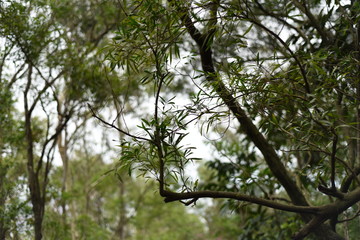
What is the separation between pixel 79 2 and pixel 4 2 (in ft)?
6.09

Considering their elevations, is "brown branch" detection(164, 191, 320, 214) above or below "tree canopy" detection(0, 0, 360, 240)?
below

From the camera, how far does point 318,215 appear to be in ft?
6.95

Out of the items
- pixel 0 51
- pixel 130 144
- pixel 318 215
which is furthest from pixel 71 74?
pixel 318 215

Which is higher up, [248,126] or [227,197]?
[248,126]

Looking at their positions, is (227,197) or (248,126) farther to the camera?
(248,126)

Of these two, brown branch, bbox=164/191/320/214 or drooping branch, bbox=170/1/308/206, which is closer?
brown branch, bbox=164/191/320/214

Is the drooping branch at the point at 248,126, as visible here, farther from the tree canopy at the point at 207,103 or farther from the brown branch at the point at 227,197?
the brown branch at the point at 227,197

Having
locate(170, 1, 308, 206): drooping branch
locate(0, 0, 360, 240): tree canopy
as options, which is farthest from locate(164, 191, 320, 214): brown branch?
locate(170, 1, 308, 206): drooping branch

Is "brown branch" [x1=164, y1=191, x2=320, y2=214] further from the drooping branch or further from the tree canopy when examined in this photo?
the drooping branch

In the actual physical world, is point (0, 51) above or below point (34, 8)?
below

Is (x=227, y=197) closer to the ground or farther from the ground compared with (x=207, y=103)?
closer to the ground

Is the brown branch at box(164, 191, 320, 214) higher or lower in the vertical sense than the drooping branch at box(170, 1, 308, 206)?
lower

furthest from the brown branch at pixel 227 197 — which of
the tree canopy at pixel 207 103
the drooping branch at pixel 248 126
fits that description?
the drooping branch at pixel 248 126

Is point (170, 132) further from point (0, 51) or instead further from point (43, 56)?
point (43, 56)
